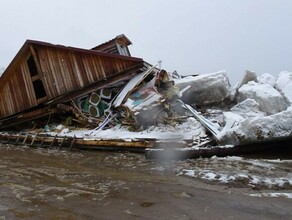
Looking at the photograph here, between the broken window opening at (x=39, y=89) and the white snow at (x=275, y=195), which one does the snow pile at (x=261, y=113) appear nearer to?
the white snow at (x=275, y=195)

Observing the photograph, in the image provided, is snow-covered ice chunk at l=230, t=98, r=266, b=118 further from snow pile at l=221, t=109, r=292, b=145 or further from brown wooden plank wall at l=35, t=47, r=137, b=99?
brown wooden plank wall at l=35, t=47, r=137, b=99

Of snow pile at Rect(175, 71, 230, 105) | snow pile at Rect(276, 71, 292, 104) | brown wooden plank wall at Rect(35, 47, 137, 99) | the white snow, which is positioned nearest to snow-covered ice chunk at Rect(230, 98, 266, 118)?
snow pile at Rect(175, 71, 230, 105)

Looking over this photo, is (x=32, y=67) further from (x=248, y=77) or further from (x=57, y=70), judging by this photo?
(x=248, y=77)

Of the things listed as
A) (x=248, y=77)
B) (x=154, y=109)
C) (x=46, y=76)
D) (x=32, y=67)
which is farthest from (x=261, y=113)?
(x=32, y=67)

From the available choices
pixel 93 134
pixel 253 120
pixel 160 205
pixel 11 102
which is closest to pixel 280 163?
pixel 253 120

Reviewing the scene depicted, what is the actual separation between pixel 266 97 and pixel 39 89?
37.7ft

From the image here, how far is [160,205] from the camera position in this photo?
15.3 feet

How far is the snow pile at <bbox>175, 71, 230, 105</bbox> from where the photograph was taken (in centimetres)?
1444

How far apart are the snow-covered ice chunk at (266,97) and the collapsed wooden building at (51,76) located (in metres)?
5.11

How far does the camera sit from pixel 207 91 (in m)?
14.5

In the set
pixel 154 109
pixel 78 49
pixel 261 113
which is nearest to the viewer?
pixel 154 109

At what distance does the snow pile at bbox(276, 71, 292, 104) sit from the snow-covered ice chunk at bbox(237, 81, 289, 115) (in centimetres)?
98

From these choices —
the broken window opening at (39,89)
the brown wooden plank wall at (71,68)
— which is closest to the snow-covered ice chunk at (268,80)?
the brown wooden plank wall at (71,68)

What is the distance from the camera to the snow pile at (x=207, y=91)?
14438mm
